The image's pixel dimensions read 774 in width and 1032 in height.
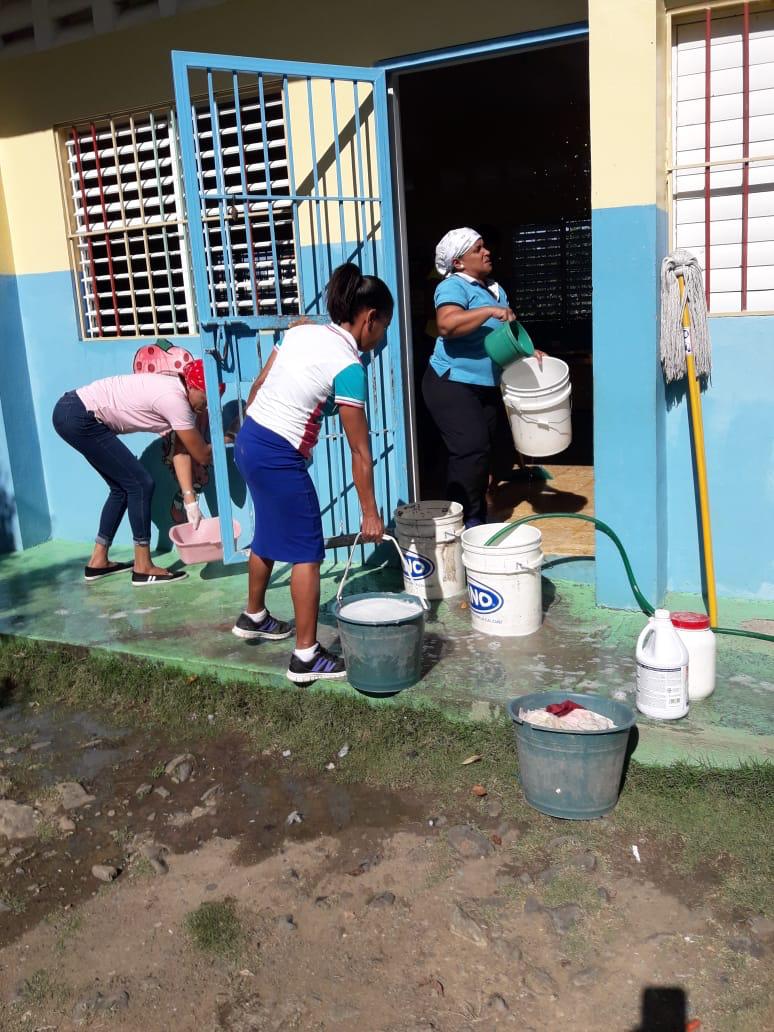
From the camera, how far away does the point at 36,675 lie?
15.1ft

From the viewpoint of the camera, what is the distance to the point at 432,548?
4734 millimetres

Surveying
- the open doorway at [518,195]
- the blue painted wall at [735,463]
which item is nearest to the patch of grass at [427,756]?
the blue painted wall at [735,463]

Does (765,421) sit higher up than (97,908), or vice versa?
(765,421)

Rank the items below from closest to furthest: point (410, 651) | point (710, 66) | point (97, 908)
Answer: point (97, 908) < point (410, 651) < point (710, 66)

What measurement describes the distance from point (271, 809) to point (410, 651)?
32.8 inches

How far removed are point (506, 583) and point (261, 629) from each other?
48.1 inches

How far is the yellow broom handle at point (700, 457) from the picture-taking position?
4125 millimetres

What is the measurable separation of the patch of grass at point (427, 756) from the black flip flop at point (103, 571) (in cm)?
94

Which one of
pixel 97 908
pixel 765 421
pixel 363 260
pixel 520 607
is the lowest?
pixel 97 908

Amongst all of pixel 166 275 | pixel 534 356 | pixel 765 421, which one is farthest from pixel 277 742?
pixel 166 275

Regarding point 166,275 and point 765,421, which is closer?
point 765,421

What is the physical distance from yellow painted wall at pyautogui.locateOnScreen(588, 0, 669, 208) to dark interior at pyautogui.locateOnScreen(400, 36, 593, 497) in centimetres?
389

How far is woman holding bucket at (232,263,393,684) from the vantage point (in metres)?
3.72

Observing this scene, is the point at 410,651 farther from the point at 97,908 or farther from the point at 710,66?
the point at 710,66
